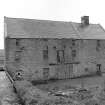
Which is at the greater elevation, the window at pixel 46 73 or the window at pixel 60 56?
the window at pixel 60 56

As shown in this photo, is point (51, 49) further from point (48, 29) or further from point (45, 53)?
point (48, 29)

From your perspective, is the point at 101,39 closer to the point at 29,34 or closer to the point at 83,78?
the point at 83,78

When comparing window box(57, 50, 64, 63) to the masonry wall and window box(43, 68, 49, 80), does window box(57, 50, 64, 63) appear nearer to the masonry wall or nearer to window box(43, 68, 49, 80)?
the masonry wall

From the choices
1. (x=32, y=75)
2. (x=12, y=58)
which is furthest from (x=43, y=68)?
(x=12, y=58)

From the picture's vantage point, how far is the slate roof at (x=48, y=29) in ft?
77.6

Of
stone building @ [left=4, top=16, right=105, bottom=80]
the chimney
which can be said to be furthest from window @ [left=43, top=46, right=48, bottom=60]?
the chimney

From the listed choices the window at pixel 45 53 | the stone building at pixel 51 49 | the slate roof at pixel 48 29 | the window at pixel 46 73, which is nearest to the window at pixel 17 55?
the stone building at pixel 51 49

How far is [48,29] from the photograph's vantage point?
26.3 metres

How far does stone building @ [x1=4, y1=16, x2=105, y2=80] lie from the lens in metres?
22.4

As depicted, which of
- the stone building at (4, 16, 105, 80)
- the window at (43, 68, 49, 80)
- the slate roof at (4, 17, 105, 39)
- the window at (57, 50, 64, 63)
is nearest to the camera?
the stone building at (4, 16, 105, 80)

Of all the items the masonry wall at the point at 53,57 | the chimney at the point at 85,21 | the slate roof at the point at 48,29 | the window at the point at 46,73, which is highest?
the chimney at the point at 85,21

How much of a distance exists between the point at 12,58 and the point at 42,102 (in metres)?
15.5

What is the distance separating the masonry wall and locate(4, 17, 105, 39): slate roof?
41.3 inches

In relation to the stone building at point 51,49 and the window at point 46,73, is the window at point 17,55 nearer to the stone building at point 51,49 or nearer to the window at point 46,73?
the stone building at point 51,49
